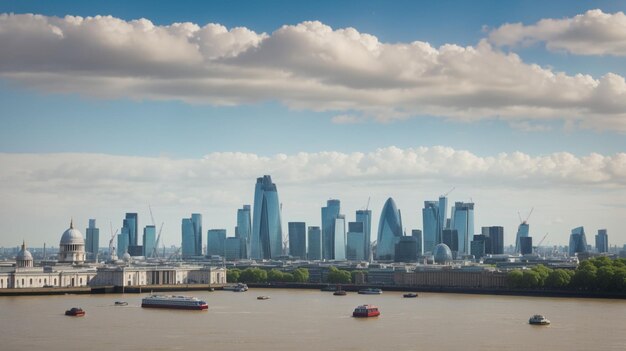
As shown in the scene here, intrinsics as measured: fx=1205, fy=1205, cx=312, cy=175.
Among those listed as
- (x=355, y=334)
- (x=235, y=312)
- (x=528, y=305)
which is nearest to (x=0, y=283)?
(x=235, y=312)

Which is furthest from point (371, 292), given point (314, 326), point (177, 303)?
point (314, 326)

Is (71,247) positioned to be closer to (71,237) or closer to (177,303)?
(71,237)

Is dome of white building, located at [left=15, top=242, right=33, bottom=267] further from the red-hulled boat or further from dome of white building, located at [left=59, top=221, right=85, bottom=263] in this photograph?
the red-hulled boat

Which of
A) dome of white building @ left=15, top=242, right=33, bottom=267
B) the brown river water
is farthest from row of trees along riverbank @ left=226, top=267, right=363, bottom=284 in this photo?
the brown river water

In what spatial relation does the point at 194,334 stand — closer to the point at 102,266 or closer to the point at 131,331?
the point at 131,331

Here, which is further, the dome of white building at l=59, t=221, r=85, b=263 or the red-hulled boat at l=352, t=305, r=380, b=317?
the dome of white building at l=59, t=221, r=85, b=263

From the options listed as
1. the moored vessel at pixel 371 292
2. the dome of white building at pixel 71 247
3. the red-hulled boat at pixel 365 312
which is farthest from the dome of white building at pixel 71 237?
the red-hulled boat at pixel 365 312

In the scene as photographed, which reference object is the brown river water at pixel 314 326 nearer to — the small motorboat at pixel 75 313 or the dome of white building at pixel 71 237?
the small motorboat at pixel 75 313
